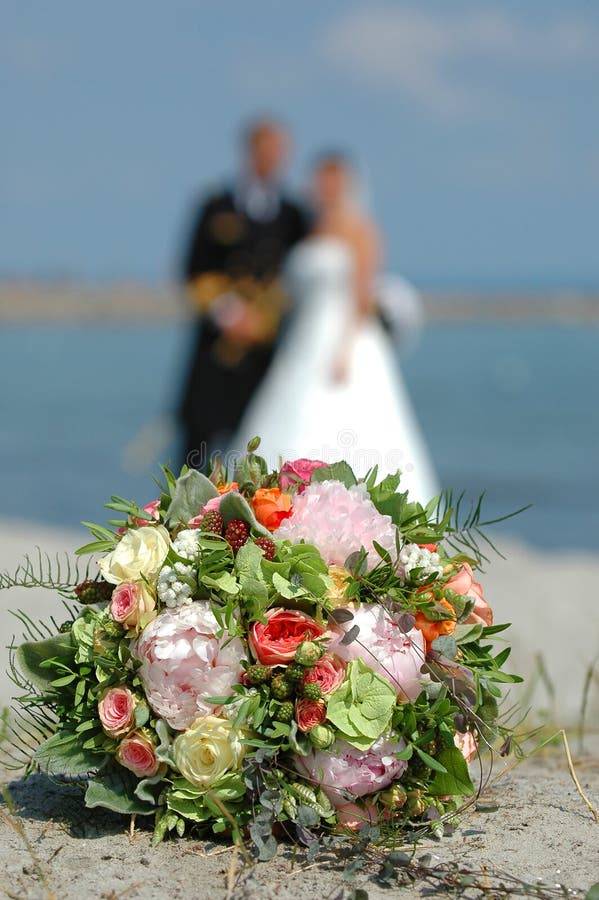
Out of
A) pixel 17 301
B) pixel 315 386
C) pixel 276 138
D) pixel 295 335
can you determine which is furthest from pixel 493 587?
pixel 17 301

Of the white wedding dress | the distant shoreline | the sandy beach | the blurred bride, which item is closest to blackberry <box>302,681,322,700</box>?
the sandy beach

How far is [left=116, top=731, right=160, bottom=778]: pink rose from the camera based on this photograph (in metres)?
2.10

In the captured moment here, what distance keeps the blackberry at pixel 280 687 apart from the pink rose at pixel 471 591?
1.32 ft

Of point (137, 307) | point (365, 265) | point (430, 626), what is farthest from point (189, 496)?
point (137, 307)

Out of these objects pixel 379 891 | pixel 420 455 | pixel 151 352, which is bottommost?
pixel 379 891

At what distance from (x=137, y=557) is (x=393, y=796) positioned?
0.69 metres

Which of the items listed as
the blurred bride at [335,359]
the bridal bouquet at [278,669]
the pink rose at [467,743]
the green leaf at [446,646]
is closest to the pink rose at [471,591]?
the bridal bouquet at [278,669]

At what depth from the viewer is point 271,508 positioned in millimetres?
2199

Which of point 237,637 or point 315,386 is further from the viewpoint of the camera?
point 315,386

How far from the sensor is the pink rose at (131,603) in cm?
210

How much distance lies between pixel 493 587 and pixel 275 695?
4.57 meters

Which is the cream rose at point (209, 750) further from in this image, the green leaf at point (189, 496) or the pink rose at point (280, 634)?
the green leaf at point (189, 496)

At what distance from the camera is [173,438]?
789cm

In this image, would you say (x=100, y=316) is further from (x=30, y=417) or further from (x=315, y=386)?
(x=315, y=386)
